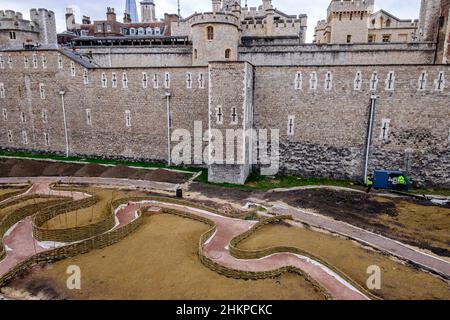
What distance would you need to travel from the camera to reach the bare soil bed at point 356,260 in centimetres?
973

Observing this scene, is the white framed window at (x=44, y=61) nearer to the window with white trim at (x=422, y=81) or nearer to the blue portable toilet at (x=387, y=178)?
the blue portable toilet at (x=387, y=178)

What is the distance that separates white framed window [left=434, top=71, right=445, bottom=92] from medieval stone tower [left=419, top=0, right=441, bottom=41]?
9.49 metres

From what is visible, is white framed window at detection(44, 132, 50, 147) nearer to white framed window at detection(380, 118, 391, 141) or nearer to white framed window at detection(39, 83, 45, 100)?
white framed window at detection(39, 83, 45, 100)

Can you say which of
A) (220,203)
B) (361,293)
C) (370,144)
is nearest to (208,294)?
(361,293)

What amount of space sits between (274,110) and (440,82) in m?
10.2

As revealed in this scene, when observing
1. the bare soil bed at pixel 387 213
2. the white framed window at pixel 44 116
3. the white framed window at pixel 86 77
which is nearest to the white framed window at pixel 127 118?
the white framed window at pixel 86 77

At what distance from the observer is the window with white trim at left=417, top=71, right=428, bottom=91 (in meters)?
19.0

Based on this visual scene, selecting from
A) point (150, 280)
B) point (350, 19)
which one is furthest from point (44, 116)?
point (350, 19)

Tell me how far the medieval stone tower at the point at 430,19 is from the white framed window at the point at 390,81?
34.1ft

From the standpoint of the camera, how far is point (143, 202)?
17891 mm

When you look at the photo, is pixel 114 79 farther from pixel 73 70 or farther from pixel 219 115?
pixel 219 115

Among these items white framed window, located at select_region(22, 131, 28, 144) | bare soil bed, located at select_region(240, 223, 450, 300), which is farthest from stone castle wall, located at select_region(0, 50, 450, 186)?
bare soil bed, located at select_region(240, 223, 450, 300)

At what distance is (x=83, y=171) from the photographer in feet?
75.3
